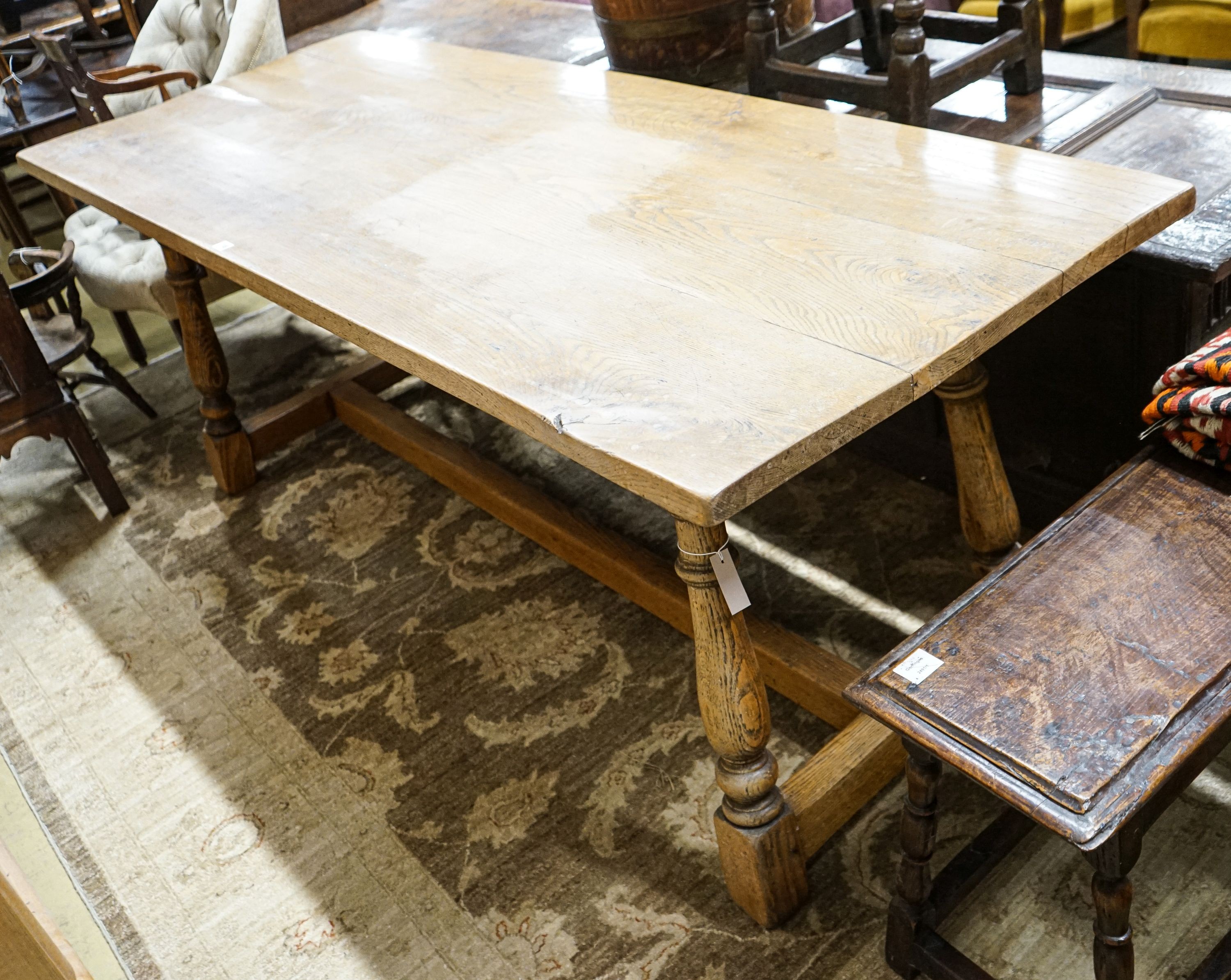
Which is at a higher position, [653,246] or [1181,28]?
[653,246]

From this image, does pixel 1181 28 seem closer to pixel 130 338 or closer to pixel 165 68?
pixel 165 68

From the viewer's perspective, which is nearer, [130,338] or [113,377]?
[113,377]

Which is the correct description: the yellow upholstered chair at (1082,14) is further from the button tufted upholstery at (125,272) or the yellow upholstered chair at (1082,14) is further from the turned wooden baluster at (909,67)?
the button tufted upholstery at (125,272)

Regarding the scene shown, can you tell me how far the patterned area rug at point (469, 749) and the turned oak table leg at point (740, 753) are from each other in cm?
8

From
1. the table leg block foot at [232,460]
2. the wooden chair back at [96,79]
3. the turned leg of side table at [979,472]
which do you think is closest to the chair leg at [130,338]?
the wooden chair back at [96,79]

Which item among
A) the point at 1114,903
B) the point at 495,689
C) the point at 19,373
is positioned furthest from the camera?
the point at 19,373

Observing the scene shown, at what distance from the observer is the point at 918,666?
1256 mm

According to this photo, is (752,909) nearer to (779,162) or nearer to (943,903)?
(943,903)

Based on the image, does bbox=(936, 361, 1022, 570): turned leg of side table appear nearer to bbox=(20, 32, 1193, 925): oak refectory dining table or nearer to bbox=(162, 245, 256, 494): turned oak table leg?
bbox=(20, 32, 1193, 925): oak refectory dining table

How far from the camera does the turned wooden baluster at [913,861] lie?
1.32 meters

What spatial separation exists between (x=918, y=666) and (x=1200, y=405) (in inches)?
18.9

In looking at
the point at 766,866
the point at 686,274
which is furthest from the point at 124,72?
the point at 766,866

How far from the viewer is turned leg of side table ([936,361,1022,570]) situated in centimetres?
172

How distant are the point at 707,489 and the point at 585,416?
0.69 feet
